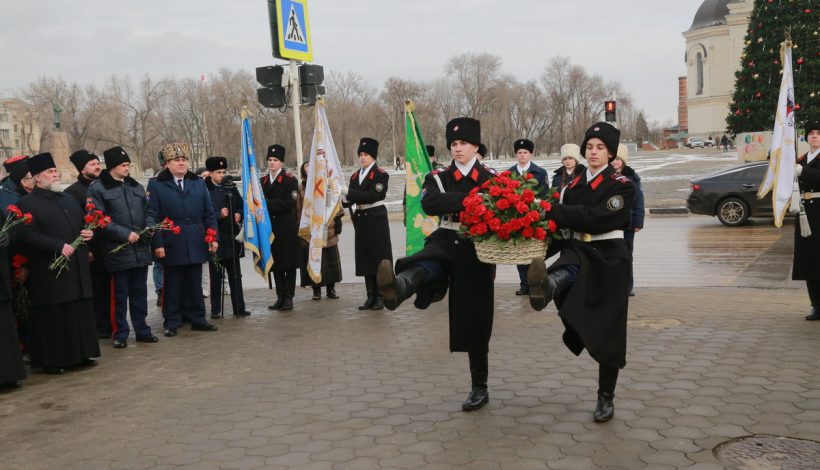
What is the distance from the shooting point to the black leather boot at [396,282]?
511 centimetres

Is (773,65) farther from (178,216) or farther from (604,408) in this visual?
(604,408)

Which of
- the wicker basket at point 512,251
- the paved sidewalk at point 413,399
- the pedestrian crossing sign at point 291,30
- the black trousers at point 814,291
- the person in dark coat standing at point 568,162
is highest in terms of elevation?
the pedestrian crossing sign at point 291,30

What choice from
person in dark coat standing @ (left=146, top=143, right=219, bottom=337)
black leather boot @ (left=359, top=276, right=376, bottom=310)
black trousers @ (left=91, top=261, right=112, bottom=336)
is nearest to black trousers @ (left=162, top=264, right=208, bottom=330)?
person in dark coat standing @ (left=146, top=143, right=219, bottom=337)

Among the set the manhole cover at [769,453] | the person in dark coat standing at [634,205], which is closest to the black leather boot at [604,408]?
the manhole cover at [769,453]

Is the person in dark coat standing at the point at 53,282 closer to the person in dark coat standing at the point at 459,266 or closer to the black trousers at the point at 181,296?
the black trousers at the point at 181,296

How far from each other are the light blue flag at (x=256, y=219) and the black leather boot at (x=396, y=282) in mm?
5137

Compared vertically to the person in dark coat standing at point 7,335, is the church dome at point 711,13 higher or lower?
higher

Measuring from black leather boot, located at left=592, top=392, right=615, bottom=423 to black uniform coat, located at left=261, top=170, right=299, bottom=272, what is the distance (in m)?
6.17

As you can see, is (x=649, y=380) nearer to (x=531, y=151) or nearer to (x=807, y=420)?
(x=807, y=420)

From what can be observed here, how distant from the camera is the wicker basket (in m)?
5.11

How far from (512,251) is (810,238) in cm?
486

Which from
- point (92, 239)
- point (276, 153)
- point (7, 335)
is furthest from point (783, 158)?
point (7, 335)

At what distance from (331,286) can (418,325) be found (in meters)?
2.70

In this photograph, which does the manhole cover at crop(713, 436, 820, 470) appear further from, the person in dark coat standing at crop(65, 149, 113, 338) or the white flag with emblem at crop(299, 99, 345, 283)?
the person in dark coat standing at crop(65, 149, 113, 338)
